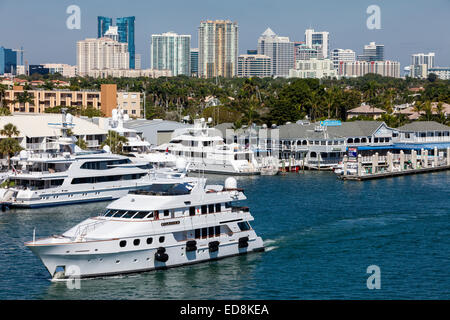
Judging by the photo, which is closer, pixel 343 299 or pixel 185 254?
pixel 343 299

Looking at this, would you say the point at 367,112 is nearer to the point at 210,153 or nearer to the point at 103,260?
the point at 210,153

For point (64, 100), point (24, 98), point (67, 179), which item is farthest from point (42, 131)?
point (64, 100)

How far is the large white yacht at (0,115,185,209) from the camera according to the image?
55219mm

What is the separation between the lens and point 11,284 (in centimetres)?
3362

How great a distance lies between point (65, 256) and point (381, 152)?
64417mm

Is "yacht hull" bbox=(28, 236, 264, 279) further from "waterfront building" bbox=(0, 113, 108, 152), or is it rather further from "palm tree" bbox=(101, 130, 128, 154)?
"palm tree" bbox=(101, 130, 128, 154)

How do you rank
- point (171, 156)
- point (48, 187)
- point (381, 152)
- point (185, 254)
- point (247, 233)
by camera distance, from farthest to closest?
point (381, 152) → point (171, 156) → point (48, 187) → point (247, 233) → point (185, 254)

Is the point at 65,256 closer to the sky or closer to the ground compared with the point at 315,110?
closer to the ground

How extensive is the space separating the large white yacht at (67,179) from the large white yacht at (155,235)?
1611 cm

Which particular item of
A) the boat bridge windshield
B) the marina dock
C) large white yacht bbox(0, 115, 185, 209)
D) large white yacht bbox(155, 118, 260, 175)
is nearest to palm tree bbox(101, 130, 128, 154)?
large white yacht bbox(155, 118, 260, 175)

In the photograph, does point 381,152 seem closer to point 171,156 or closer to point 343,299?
point 171,156

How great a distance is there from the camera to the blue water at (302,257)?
109ft

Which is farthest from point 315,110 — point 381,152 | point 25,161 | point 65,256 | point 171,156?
point 65,256
